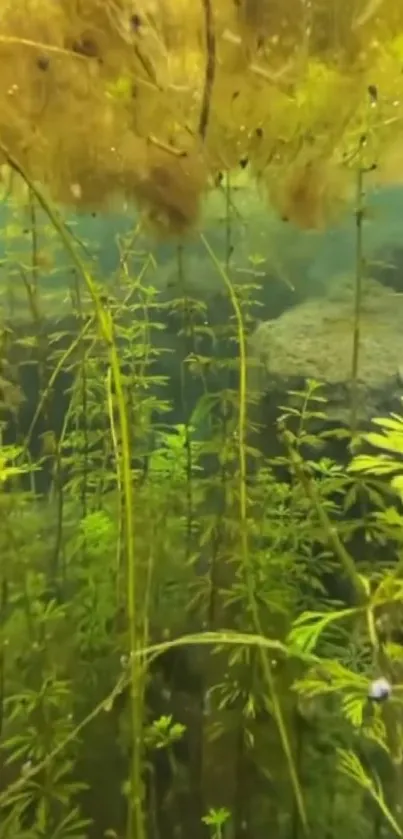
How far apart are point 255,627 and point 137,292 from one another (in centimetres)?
41

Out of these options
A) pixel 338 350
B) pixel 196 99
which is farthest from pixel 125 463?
pixel 196 99

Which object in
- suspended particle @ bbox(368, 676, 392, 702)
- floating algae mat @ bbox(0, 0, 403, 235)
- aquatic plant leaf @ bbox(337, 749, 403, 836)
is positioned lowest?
aquatic plant leaf @ bbox(337, 749, 403, 836)

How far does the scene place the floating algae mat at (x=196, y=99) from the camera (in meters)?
1.03

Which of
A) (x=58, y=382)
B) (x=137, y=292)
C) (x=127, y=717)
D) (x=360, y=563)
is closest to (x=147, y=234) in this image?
(x=137, y=292)

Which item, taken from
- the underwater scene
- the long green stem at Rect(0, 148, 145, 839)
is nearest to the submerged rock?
the underwater scene

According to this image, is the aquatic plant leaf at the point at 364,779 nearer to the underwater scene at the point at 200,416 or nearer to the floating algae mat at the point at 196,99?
the underwater scene at the point at 200,416

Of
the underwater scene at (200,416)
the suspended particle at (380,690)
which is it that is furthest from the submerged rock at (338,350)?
the suspended particle at (380,690)

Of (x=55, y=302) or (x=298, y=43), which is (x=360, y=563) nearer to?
(x=55, y=302)

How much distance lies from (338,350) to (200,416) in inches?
6.9

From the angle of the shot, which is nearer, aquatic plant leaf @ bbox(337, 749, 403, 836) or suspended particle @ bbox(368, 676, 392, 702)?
suspended particle @ bbox(368, 676, 392, 702)

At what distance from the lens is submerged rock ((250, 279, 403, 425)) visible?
1.08 meters

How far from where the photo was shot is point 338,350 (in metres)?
1.09

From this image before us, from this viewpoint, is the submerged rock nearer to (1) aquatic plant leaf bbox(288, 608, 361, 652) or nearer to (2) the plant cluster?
(2) the plant cluster

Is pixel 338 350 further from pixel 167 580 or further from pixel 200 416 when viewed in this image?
pixel 167 580
